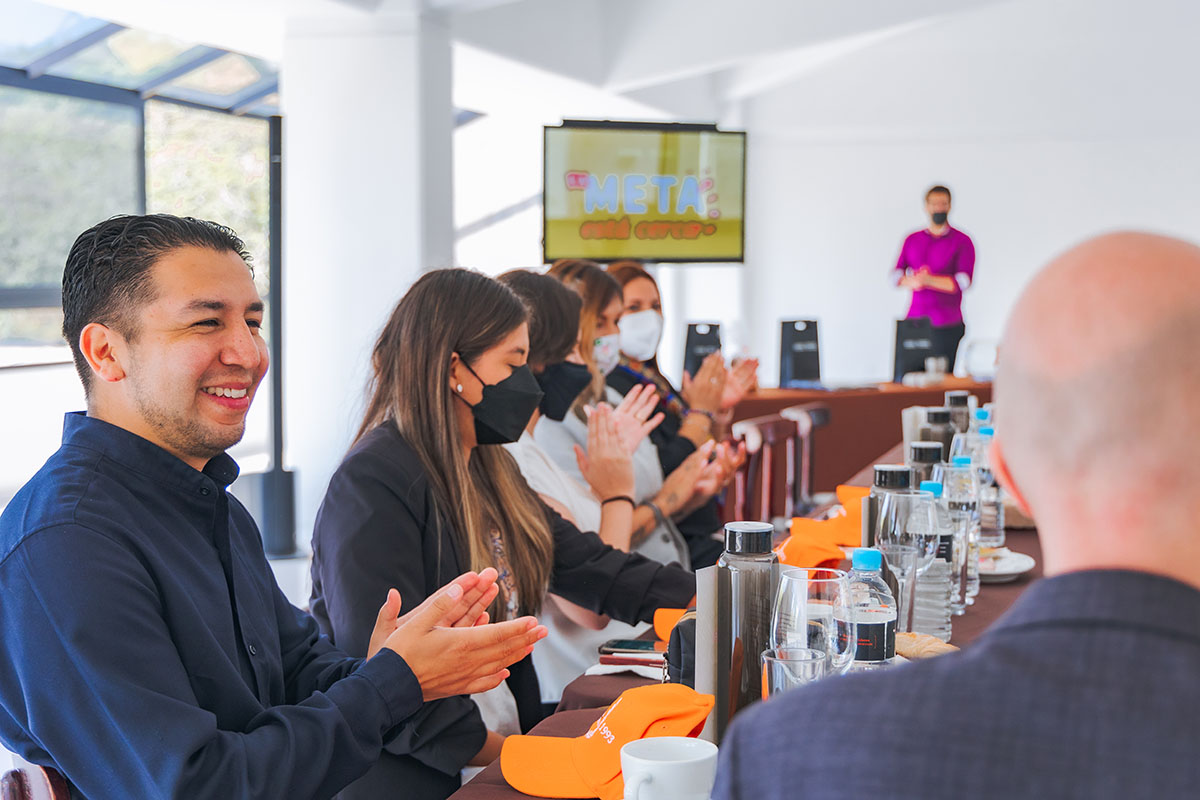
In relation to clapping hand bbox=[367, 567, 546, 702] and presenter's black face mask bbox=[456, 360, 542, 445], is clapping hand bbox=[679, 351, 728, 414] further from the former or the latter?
clapping hand bbox=[367, 567, 546, 702]

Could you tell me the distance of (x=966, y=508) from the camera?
2.24 m

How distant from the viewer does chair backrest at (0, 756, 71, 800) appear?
120 cm

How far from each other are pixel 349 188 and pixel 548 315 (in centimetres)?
267

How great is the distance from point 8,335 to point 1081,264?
293 inches

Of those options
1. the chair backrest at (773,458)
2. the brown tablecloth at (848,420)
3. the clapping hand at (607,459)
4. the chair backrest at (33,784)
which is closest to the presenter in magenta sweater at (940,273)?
the brown tablecloth at (848,420)

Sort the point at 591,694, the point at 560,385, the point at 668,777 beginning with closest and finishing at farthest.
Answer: the point at 668,777
the point at 591,694
the point at 560,385

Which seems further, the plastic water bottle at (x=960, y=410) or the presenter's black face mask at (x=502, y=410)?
the plastic water bottle at (x=960, y=410)

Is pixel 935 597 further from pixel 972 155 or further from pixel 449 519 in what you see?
pixel 972 155

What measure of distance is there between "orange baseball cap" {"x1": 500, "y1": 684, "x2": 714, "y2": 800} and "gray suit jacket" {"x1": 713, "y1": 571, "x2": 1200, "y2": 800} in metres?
0.63

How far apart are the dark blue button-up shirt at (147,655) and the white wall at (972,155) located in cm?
1034

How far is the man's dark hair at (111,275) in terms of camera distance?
1398mm

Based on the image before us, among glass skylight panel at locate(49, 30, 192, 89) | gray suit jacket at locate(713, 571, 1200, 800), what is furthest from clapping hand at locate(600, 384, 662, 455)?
glass skylight panel at locate(49, 30, 192, 89)

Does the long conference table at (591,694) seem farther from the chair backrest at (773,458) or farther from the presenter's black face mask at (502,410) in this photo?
the chair backrest at (773,458)

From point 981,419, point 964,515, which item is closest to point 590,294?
point 981,419
